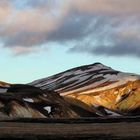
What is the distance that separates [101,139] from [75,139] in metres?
4.52

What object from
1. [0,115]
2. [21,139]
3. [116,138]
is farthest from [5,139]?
[0,115]

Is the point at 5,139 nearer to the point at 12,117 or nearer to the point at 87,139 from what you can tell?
the point at 87,139

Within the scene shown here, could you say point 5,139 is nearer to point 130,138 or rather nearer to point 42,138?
point 42,138

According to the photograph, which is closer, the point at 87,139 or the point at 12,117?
the point at 87,139

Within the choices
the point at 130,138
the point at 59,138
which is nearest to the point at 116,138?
the point at 130,138

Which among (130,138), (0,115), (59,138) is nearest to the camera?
(130,138)

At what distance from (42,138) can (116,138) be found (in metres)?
12.3

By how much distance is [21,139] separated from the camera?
283ft

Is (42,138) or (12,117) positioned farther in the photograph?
(12,117)

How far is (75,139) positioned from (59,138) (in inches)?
178

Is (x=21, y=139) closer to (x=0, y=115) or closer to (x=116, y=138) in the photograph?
(x=116, y=138)

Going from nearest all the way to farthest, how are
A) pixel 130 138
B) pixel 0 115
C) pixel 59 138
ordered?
pixel 130 138 < pixel 59 138 < pixel 0 115

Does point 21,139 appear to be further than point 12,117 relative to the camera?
No

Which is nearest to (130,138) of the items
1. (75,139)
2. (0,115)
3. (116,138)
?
(116,138)
